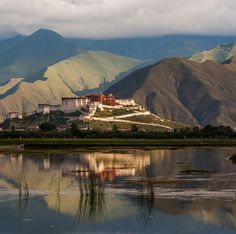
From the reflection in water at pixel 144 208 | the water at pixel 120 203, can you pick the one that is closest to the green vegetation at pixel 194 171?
the water at pixel 120 203

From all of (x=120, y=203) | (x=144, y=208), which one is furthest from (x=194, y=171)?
(x=144, y=208)

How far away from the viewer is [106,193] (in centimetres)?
4409

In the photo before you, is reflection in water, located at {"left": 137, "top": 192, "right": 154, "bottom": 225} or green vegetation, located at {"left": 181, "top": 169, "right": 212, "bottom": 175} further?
green vegetation, located at {"left": 181, "top": 169, "right": 212, "bottom": 175}

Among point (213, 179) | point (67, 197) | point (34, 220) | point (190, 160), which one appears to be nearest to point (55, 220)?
point (34, 220)

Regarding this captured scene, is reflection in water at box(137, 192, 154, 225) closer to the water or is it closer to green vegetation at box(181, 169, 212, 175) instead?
the water

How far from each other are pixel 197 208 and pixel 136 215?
362cm

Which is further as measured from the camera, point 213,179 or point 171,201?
point 213,179

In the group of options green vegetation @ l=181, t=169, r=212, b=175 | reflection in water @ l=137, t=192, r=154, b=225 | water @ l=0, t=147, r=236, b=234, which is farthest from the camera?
green vegetation @ l=181, t=169, r=212, b=175

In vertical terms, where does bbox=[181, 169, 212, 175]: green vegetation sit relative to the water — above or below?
below

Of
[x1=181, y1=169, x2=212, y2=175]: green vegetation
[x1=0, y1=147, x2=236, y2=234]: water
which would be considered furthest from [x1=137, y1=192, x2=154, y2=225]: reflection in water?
[x1=181, y1=169, x2=212, y2=175]: green vegetation

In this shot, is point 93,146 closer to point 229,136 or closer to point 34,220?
point 229,136

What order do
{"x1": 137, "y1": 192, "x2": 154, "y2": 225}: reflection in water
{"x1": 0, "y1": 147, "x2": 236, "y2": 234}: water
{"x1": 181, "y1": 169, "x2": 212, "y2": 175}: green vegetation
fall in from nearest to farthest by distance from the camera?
{"x1": 0, "y1": 147, "x2": 236, "y2": 234}: water → {"x1": 137, "y1": 192, "x2": 154, "y2": 225}: reflection in water → {"x1": 181, "y1": 169, "x2": 212, "y2": 175}: green vegetation

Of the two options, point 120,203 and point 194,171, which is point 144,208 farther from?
point 194,171

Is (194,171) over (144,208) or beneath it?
beneath
